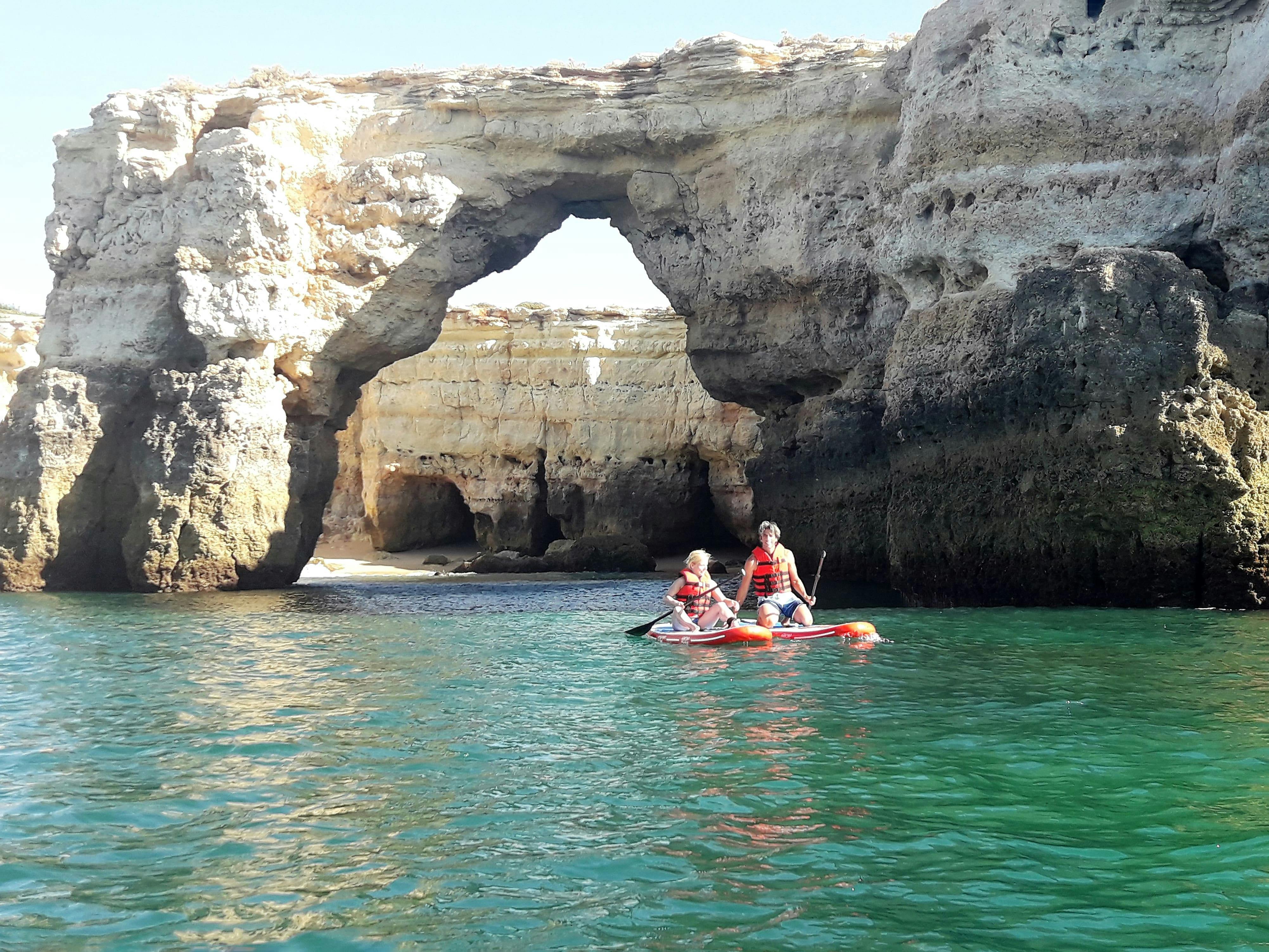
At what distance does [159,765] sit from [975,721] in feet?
16.4

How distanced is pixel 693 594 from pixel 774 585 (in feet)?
2.82

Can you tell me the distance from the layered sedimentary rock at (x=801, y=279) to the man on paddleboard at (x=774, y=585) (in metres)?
3.47

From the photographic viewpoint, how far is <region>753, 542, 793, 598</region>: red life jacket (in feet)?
41.0

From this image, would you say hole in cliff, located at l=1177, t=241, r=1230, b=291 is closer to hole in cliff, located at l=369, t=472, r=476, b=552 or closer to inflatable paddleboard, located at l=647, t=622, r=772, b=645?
inflatable paddleboard, located at l=647, t=622, r=772, b=645

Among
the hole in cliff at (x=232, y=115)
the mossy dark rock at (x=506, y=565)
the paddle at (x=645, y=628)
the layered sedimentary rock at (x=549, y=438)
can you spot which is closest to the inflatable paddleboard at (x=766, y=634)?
the paddle at (x=645, y=628)

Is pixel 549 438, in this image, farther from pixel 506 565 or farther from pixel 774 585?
pixel 774 585

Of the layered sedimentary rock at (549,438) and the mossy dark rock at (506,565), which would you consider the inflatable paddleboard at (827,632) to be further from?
Result: the layered sedimentary rock at (549,438)

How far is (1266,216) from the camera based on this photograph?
13.4 meters

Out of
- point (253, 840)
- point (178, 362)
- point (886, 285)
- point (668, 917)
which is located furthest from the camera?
point (178, 362)

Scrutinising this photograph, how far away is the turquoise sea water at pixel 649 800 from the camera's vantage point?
436 cm

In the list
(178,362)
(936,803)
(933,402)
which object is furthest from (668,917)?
(178,362)

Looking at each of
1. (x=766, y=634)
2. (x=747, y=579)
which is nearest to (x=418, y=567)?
(x=747, y=579)

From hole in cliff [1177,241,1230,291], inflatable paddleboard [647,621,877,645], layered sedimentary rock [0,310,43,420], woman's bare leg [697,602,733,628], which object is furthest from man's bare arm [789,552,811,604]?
layered sedimentary rock [0,310,43,420]

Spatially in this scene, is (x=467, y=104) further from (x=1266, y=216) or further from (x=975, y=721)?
(x=975, y=721)
